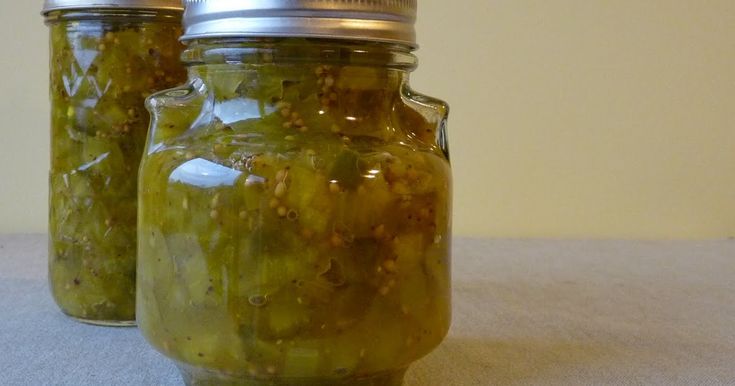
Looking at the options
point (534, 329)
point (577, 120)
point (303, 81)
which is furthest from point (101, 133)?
point (577, 120)

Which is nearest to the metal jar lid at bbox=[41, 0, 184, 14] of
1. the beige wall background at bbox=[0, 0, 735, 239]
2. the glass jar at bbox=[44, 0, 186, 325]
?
the glass jar at bbox=[44, 0, 186, 325]

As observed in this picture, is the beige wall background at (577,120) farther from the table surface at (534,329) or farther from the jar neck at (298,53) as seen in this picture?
the jar neck at (298,53)

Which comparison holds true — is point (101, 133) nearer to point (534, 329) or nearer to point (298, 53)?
point (298, 53)

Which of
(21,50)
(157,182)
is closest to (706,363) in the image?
(157,182)

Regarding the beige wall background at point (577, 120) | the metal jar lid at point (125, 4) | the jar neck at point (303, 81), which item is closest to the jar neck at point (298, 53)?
the jar neck at point (303, 81)

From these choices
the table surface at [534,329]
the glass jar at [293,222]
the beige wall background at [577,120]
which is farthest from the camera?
the beige wall background at [577,120]

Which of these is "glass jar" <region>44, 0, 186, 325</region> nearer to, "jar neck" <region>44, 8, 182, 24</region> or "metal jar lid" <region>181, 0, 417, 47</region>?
"jar neck" <region>44, 8, 182, 24</region>

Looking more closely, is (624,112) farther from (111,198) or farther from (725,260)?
(111,198)

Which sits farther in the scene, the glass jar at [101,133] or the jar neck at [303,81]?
the glass jar at [101,133]
